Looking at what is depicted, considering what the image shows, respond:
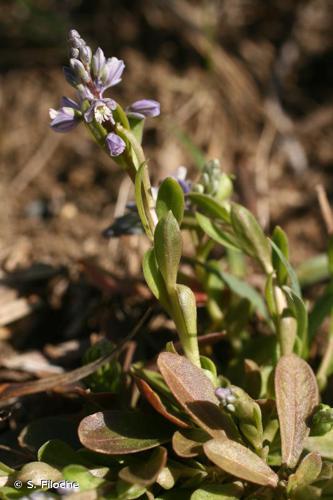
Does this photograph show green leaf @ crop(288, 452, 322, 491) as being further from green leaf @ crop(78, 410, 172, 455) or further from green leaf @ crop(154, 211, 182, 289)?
green leaf @ crop(154, 211, 182, 289)

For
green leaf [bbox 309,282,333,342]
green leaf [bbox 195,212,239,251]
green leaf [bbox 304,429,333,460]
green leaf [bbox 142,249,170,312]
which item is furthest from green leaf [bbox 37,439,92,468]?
green leaf [bbox 309,282,333,342]

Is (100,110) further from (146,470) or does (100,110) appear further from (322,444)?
(322,444)

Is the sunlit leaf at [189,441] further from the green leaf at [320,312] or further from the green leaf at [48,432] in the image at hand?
the green leaf at [320,312]

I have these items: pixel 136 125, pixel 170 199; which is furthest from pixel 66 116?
pixel 170 199

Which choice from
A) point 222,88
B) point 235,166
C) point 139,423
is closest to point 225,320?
point 139,423

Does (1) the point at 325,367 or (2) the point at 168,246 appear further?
(1) the point at 325,367

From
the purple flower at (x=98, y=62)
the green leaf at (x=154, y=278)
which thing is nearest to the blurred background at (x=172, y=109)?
the green leaf at (x=154, y=278)
